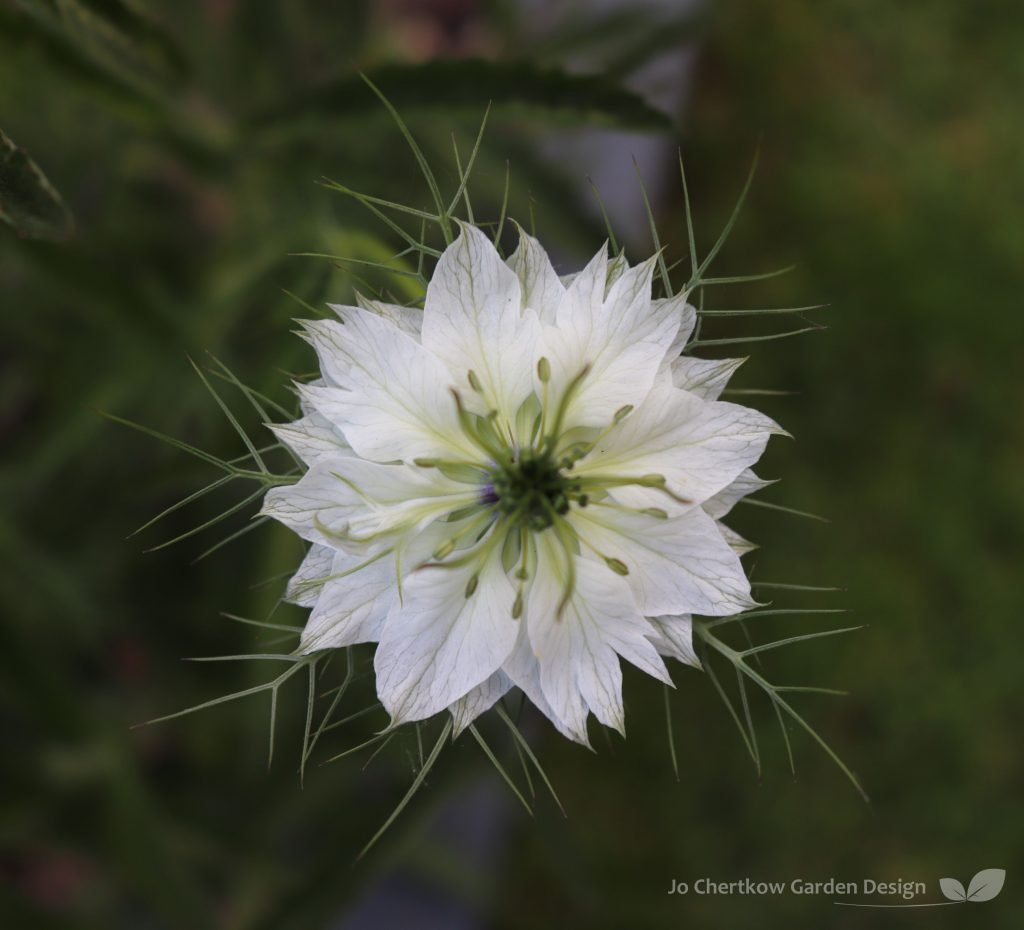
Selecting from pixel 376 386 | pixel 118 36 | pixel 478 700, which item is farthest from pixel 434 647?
pixel 118 36

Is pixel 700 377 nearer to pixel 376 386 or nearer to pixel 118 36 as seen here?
pixel 376 386

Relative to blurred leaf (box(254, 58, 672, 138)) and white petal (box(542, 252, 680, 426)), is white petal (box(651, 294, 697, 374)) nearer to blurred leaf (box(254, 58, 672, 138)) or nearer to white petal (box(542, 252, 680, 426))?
white petal (box(542, 252, 680, 426))

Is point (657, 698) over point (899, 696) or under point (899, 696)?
over

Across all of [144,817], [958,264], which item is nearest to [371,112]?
[144,817]

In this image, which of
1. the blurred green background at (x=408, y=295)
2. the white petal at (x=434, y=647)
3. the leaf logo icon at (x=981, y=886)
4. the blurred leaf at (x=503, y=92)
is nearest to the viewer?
the white petal at (x=434, y=647)

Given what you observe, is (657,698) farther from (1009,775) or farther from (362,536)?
(362,536)

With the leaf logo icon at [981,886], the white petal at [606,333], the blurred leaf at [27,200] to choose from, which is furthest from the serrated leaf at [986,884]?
the blurred leaf at [27,200]

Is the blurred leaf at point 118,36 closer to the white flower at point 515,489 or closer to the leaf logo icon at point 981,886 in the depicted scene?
the white flower at point 515,489
